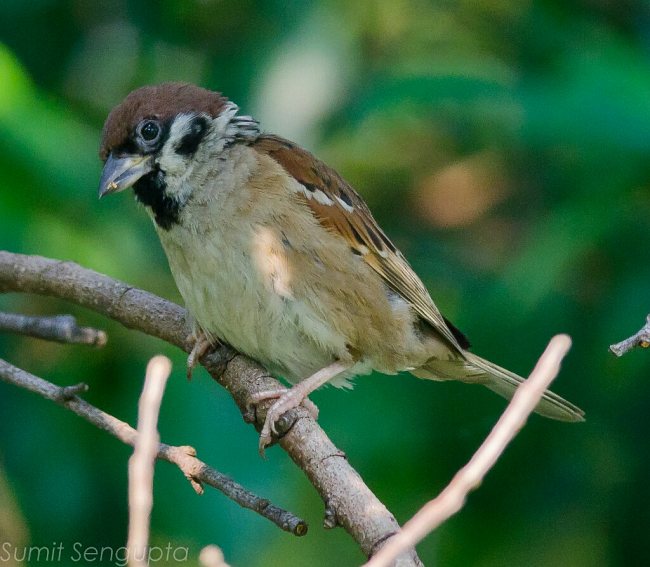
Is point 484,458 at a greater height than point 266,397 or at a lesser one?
lesser

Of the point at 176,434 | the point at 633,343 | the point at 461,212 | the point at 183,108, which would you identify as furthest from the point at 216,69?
the point at 633,343

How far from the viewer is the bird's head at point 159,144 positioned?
283cm

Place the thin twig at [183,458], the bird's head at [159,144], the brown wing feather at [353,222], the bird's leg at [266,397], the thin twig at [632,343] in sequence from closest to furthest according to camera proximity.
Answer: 1. the thin twig at [632,343]
2. the thin twig at [183,458]
3. the bird's leg at [266,397]
4. the bird's head at [159,144]
5. the brown wing feather at [353,222]

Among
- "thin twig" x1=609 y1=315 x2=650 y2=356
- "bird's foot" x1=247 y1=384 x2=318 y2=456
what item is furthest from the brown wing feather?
"thin twig" x1=609 y1=315 x2=650 y2=356

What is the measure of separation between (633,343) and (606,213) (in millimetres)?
1519

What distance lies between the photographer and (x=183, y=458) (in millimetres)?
2041

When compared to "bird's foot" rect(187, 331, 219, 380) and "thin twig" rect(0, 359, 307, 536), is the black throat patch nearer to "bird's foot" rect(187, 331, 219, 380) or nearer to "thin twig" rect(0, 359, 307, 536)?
"bird's foot" rect(187, 331, 219, 380)

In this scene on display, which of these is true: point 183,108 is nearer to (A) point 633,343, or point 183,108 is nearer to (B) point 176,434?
(B) point 176,434

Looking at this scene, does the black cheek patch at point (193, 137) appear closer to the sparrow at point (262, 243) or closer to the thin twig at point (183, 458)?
the sparrow at point (262, 243)

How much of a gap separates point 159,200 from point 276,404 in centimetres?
72

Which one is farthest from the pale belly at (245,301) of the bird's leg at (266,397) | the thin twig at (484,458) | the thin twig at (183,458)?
the thin twig at (484,458)

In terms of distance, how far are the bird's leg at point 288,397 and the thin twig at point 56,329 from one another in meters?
0.42

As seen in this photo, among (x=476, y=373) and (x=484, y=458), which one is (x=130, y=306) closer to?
(x=476, y=373)

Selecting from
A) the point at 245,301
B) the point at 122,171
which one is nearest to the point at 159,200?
the point at 122,171
